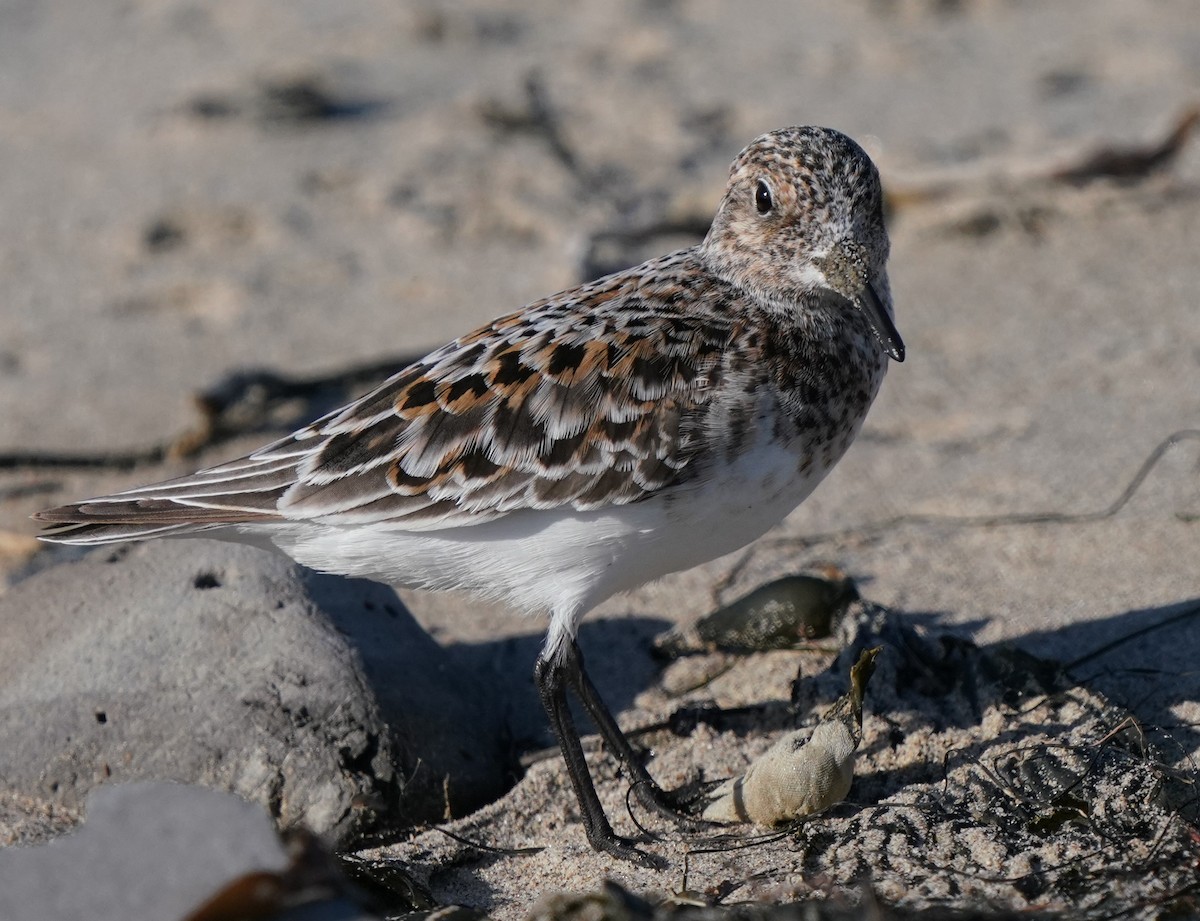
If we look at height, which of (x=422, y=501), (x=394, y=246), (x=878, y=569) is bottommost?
(x=878, y=569)

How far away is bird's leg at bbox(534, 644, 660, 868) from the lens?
3.79 meters

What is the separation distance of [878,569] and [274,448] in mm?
2051

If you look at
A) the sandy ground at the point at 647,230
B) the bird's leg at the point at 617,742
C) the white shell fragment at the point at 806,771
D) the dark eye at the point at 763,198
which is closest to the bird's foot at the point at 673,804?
the bird's leg at the point at 617,742

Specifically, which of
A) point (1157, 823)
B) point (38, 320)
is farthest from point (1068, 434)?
point (38, 320)

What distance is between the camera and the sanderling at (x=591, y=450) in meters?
3.78

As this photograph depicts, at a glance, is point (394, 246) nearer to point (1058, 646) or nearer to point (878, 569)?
point (878, 569)

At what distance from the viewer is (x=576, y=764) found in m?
3.92

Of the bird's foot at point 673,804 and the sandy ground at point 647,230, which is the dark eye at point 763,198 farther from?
the bird's foot at point 673,804

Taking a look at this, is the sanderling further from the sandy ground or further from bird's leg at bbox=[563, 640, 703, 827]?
the sandy ground

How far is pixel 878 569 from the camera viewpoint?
503 cm

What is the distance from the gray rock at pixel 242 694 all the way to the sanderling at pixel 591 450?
312 mm

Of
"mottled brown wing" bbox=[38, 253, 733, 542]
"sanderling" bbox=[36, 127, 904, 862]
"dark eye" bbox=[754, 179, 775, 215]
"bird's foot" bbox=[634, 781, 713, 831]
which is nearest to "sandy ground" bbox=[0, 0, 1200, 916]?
"bird's foot" bbox=[634, 781, 713, 831]

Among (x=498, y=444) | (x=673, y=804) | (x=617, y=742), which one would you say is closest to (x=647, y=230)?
(x=498, y=444)

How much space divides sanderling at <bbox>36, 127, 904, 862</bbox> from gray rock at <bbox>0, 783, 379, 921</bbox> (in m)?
0.89
